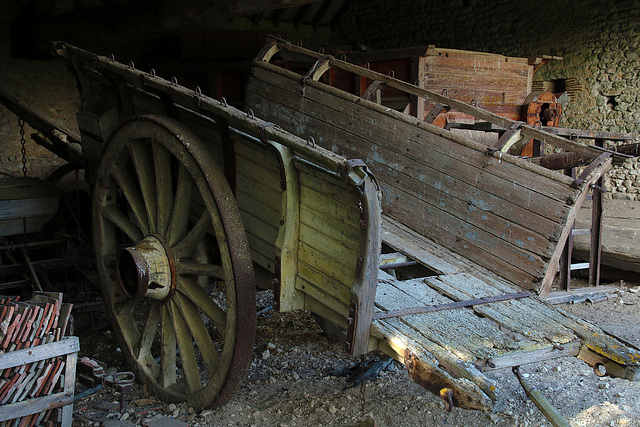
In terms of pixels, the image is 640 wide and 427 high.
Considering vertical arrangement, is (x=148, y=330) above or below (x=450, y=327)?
below

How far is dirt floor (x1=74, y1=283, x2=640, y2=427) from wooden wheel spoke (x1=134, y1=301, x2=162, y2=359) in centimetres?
24

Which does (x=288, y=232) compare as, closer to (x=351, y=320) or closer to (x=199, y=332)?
(x=351, y=320)

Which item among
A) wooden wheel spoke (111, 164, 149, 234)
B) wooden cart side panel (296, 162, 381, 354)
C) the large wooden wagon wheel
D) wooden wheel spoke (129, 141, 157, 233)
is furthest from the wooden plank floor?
wooden wheel spoke (111, 164, 149, 234)

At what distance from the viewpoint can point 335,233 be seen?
2.11 meters

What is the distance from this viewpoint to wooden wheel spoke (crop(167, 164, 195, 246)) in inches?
101

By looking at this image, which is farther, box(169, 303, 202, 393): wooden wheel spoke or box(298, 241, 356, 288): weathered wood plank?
box(169, 303, 202, 393): wooden wheel spoke

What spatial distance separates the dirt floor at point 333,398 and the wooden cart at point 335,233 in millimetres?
281

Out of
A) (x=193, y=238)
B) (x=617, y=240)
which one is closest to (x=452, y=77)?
(x=617, y=240)

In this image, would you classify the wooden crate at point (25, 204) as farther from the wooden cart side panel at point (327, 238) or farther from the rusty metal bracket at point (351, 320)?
the rusty metal bracket at point (351, 320)

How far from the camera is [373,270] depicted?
195cm

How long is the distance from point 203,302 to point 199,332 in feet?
0.56

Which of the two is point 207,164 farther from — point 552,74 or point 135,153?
point 552,74

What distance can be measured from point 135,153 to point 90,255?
5.81ft

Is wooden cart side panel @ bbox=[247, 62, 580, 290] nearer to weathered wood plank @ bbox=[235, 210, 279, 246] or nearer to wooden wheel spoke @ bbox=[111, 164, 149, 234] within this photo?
weathered wood plank @ bbox=[235, 210, 279, 246]
